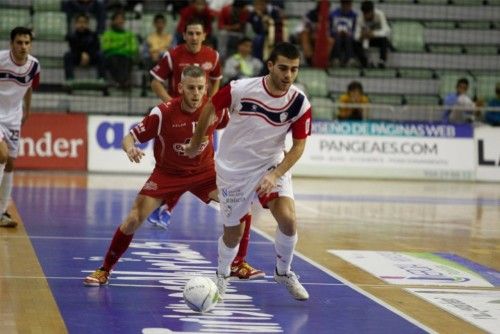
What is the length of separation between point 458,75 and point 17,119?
14501mm

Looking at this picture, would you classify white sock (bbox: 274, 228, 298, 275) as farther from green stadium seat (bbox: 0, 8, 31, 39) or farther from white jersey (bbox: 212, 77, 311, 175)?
green stadium seat (bbox: 0, 8, 31, 39)

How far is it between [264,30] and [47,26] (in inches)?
178

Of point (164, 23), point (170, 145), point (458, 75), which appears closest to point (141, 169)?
point (164, 23)

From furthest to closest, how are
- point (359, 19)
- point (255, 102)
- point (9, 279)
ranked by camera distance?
point (359, 19) → point (9, 279) → point (255, 102)

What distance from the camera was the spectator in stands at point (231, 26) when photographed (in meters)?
24.0

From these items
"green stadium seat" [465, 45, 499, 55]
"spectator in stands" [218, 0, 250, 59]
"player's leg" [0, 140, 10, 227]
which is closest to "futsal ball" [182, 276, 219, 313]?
"player's leg" [0, 140, 10, 227]

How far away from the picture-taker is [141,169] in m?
22.4

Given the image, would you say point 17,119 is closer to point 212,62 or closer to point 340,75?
point 212,62

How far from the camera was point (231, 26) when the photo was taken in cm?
2403

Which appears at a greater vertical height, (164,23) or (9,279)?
(164,23)

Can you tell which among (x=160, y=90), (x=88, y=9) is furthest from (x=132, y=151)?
(x=88, y=9)

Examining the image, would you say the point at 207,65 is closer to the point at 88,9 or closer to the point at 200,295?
the point at 200,295

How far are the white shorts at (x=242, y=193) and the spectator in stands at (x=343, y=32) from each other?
52.6 ft

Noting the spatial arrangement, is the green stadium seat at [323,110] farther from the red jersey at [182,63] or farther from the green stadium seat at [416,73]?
the red jersey at [182,63]
